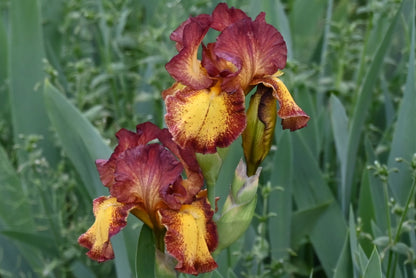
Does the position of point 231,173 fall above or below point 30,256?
above

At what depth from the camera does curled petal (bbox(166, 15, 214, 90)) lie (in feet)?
2.98

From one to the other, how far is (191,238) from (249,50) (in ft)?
0.84

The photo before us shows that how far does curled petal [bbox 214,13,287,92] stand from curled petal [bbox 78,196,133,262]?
211 mm

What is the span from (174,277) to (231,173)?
0.34 meters

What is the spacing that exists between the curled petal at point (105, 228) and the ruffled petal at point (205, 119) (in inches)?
5.2

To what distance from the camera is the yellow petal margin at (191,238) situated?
0.85 m

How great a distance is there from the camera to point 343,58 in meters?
1.97

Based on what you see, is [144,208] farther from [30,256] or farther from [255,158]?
[30,256]

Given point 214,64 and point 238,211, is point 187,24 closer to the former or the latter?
point 214,64

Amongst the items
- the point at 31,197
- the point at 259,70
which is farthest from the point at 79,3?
the point at 259,70

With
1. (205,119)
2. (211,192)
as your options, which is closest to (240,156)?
(211,192)

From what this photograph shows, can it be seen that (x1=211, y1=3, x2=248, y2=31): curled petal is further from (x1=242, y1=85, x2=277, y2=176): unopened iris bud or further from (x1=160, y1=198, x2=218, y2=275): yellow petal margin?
(x1=160, y1=198, x2=218, y2=275): yellow petal margin

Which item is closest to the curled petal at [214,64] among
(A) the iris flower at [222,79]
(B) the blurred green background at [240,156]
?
(A) the iris flower at [222,79]

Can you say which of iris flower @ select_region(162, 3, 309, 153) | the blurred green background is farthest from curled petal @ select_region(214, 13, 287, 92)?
the blurred green background
